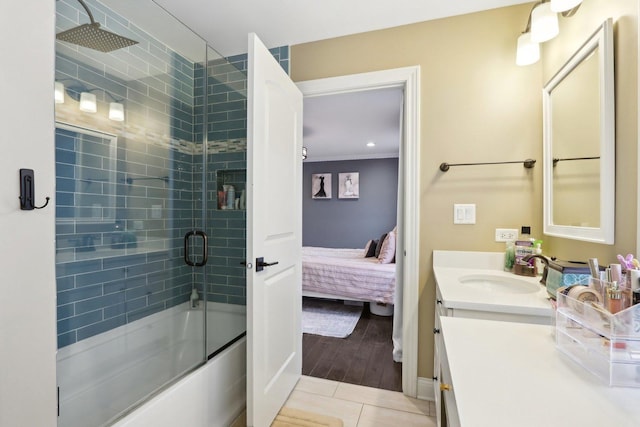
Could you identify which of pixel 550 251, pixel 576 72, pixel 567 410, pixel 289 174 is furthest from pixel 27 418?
pixel 576 72

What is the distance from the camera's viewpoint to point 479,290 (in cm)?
134

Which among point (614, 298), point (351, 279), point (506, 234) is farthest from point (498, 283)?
point (351, 279)

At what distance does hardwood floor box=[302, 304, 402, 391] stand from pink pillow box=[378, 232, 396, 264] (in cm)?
86

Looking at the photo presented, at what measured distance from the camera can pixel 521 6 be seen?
5.65 feet

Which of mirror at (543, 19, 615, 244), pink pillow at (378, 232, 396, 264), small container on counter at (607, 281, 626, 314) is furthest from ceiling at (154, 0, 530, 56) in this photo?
pink pillow at (378, 232, 396, 264)

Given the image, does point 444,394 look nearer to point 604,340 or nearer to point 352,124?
point 604,340

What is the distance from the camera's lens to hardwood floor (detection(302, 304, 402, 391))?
2149 mm

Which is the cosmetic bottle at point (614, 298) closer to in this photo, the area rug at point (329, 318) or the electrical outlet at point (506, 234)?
the electrical outlet at point (506, 234)

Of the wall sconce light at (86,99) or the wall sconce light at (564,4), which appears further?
the wall sconce light at (86,99)

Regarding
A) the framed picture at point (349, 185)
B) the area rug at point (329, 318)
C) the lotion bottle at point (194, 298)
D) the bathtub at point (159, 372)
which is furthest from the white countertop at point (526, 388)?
the framed picture at point (349, 185)

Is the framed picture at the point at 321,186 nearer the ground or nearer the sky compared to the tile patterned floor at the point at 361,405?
nearer the sky

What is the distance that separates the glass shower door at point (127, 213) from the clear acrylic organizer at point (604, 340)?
1.59 metres

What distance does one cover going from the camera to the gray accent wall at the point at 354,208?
215 inches

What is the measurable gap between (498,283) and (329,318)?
208cm
